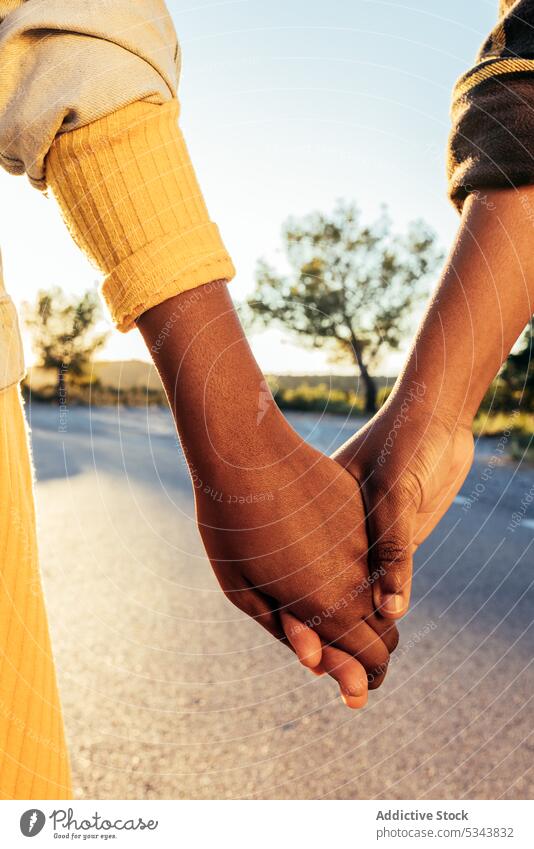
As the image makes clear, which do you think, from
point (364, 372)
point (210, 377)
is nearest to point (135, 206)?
point (210, 377)

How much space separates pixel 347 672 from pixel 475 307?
2.57 feet

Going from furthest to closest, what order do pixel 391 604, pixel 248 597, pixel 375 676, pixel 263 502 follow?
pixel 375 676
pixel 391 604
pixel 248 597
pixel 263 502

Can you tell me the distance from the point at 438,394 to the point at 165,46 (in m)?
0.87

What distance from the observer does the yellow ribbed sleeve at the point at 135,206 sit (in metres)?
1.16

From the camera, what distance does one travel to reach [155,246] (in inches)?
47.5

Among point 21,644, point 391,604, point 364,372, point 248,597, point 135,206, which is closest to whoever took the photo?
point 21,644

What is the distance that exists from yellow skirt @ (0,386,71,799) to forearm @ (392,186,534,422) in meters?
0.88

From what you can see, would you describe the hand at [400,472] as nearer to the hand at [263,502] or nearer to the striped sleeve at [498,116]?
the hand at [263,502]

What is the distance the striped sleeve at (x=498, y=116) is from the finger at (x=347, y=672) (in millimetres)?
1019

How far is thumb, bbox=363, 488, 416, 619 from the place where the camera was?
5.36 ft

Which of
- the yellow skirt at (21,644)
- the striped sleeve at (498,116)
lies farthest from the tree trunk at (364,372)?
the yellow skirt at (21,644)

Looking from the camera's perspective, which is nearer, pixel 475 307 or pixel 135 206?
pixel 135 206

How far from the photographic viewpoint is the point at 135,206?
120cm

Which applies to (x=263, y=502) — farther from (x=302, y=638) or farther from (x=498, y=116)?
(x=498, y=116)
